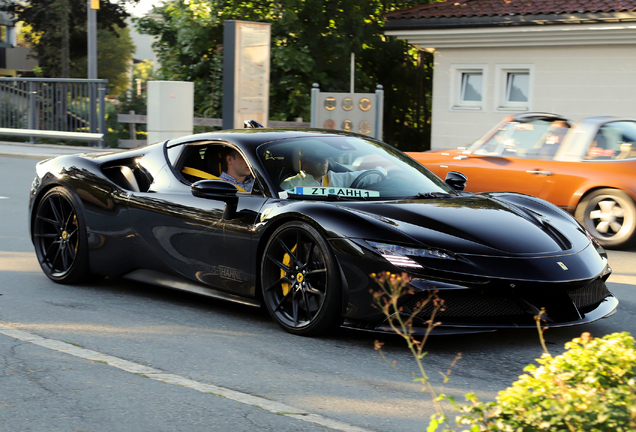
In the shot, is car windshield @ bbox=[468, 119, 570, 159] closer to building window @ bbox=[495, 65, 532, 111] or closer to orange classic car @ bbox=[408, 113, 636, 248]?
orange classic car @ bbox=[408, 113, 636, 248]

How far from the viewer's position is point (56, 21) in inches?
1694

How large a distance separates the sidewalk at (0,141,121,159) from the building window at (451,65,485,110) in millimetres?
8556

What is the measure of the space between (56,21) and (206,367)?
42.0m

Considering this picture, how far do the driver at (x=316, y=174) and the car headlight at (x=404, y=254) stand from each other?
95 cm

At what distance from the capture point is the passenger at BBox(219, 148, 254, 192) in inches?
220

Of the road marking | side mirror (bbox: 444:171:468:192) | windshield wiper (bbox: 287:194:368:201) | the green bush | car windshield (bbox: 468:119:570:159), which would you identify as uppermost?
car windshield (bbox: 468:119:570:159)

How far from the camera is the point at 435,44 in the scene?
19.9 meters

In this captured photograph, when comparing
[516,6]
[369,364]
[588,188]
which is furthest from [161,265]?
[516,6]

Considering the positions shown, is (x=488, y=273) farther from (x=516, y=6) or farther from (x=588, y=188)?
(x=516, y=6)

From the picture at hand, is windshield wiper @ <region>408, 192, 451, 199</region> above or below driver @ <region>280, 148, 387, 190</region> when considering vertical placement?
below

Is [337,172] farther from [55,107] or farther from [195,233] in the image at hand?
[55,107]

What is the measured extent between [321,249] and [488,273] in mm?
948

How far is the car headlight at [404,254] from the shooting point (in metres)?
4.55

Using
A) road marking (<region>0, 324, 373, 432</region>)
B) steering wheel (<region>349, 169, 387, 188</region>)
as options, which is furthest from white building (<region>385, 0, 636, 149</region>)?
road marking (<region>0, 324, 373, 432</region>)
